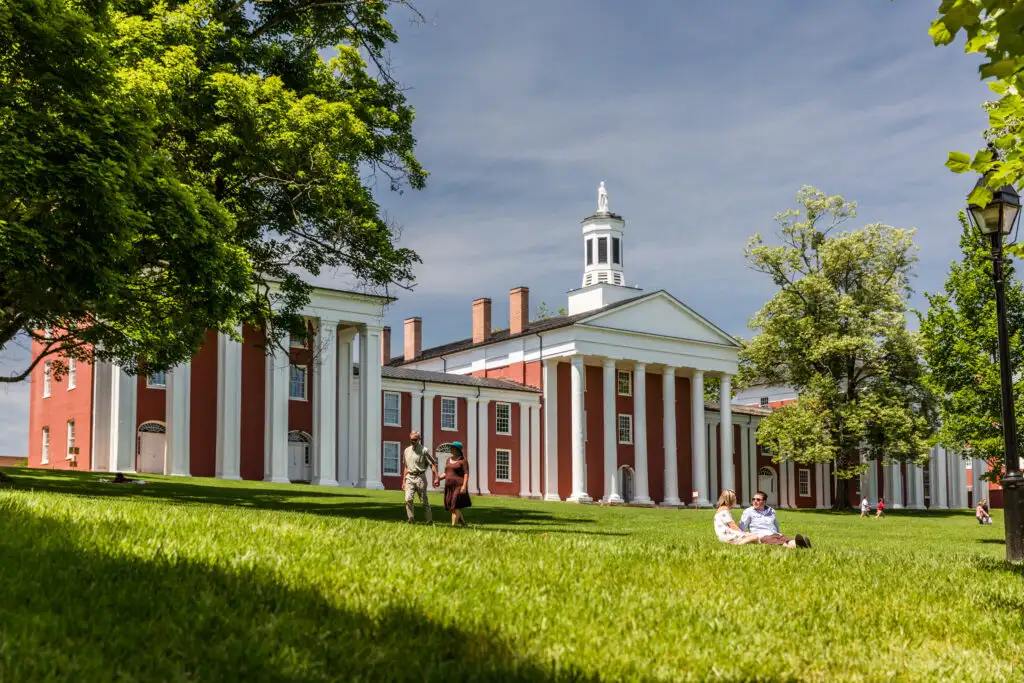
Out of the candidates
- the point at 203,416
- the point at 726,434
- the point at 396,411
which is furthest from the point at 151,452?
the point at 726,434

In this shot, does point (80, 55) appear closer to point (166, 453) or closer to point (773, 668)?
point (773, 668)

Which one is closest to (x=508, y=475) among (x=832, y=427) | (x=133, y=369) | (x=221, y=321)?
(x=832, y=427)

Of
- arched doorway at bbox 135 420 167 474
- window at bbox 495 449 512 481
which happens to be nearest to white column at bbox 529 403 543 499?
A: window at bbox 495 449 512 481

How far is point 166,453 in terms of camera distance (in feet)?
165

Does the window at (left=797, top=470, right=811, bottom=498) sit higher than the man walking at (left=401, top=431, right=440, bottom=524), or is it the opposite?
the man walking at (left=401, top=431, right=440, bottom=524)

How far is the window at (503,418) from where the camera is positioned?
2657 inches

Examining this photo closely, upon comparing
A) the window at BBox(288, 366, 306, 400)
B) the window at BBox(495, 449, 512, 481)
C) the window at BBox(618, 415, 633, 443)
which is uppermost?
the window at BBox(288, 366, 306, 400)

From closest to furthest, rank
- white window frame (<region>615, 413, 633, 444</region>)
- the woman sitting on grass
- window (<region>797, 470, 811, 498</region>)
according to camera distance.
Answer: the woman sitting on grass < white window frame (<region>615, 413, 633, 444</region>) < window (<region>797, 470, 811, 498</region>)

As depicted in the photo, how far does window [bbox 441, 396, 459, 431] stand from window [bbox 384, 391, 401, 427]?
3139mm

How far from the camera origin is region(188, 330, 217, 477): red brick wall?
51719mm

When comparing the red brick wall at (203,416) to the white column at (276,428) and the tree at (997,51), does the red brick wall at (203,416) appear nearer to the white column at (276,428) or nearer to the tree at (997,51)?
the white column at (276,428)

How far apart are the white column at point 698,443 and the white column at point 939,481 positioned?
30.6 m

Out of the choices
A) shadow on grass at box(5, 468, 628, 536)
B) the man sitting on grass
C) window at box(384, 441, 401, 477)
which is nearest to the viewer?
the man sitting on grass

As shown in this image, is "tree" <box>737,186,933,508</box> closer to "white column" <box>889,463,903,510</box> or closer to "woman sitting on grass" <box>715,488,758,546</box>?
"white column" <box>889,463,903,510</box>
